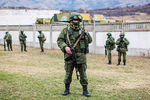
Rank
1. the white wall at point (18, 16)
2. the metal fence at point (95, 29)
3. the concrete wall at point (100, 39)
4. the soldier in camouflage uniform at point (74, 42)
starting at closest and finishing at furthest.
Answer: the soldier in camouflage uniform at point (74, 42) < the concrete wall at point (100, 39) < the metal fence at point (95, 29) < the white wall at point (18, 16)

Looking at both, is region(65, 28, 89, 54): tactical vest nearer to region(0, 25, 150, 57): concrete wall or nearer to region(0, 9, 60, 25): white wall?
region(0, 25, 150, 57): concrete wall

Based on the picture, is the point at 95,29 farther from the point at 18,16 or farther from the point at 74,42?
the point at 18,16

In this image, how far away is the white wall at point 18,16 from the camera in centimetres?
5275

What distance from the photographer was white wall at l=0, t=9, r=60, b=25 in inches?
2077

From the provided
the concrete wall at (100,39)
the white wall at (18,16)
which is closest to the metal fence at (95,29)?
the concrete wall at (100,39)

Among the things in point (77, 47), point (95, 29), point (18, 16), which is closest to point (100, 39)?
point (95, 29)

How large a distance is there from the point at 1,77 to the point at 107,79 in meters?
4.13

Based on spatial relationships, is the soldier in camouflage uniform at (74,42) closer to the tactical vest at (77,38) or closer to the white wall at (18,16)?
the tactical vest at (77,38)

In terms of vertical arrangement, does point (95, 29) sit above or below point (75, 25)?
above

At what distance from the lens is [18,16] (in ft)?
181

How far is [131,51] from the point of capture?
19.6 metres

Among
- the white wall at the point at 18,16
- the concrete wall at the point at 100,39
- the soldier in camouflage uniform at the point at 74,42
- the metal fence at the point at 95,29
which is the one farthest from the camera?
the white wall at the point at 18,16

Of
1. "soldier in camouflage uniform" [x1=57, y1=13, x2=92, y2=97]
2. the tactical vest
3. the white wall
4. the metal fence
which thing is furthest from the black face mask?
the white wall

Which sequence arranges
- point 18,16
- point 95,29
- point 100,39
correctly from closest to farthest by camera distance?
1. point 100,39
2. point 95,29
3. point 18,16
